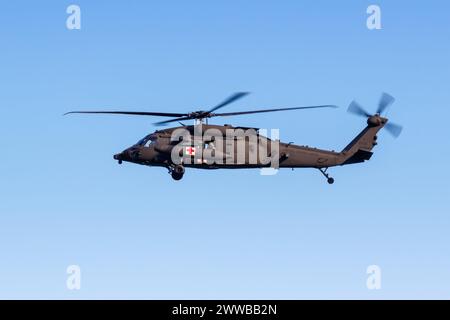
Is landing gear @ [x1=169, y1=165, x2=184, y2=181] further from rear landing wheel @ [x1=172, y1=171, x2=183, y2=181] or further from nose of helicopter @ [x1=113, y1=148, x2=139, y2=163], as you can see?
nose of helicopter @ [x1=113, y1=148, x2=139, y2=163]

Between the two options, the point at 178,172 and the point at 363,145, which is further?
the point at 363,145

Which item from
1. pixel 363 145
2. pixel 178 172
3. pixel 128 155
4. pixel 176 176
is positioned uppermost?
pixel 363 145

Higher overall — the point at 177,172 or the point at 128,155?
the point at 128,155

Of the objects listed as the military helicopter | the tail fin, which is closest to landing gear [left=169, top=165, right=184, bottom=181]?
the military helicopter

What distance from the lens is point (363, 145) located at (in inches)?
3041

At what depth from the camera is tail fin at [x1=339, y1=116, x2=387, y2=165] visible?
251ft

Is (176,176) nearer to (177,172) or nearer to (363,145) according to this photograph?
(177,172)

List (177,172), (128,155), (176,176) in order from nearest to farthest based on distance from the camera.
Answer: (177,172), (176,176), (128,155)

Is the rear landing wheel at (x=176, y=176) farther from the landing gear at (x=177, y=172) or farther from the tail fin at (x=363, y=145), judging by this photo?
the tail fin at (x=363, y=145)

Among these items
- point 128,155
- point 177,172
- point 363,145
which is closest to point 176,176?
point 177,172

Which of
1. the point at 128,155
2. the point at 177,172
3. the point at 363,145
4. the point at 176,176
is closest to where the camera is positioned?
the point at 177,172
